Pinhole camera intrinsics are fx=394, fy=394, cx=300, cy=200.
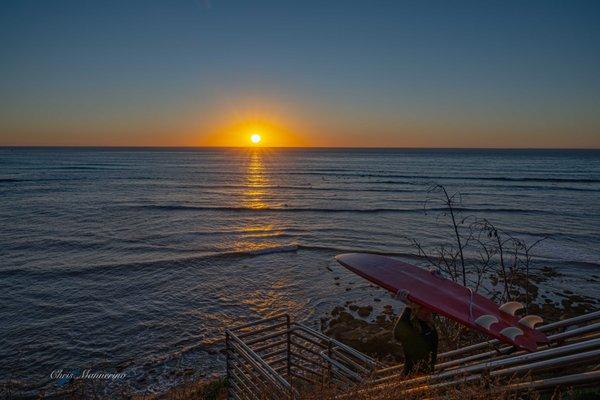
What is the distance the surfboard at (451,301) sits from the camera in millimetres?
4129

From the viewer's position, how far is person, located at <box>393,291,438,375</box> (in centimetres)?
523

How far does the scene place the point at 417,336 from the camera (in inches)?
209

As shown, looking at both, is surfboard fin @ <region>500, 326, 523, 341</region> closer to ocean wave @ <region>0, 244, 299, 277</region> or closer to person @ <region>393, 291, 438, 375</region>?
person @ <region>393, 291, 438, 375</region>

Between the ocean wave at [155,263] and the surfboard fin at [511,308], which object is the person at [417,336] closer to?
the surfboard fin at [511,308]

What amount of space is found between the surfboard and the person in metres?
0.33

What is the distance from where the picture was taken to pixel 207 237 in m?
23.7

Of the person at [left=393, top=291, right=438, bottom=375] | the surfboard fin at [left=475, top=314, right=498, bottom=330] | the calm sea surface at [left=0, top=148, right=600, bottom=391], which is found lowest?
the calm sea surface at [left=0, top=148, right=600, bottom=391]

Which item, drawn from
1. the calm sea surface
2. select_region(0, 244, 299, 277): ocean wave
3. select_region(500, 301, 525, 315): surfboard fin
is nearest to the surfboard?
select_region(500, 301, 525, 315): surfboard fin

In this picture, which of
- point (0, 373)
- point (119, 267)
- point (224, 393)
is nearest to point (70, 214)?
point (119, 267)

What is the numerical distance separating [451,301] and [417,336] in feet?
2.26

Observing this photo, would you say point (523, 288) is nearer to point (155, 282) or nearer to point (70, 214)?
point (155, 282)

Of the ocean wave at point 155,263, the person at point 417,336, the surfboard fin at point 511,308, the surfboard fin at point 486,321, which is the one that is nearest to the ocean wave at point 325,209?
the ocean wave at point 155,263

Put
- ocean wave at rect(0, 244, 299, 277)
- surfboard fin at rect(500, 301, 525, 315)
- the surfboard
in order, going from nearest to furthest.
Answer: the surfboard
surfboard fin at rect(500, 301, 525, 315)
ocean wave at rect(0, 244, 299, 277)

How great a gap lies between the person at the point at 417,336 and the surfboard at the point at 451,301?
1.08ft
